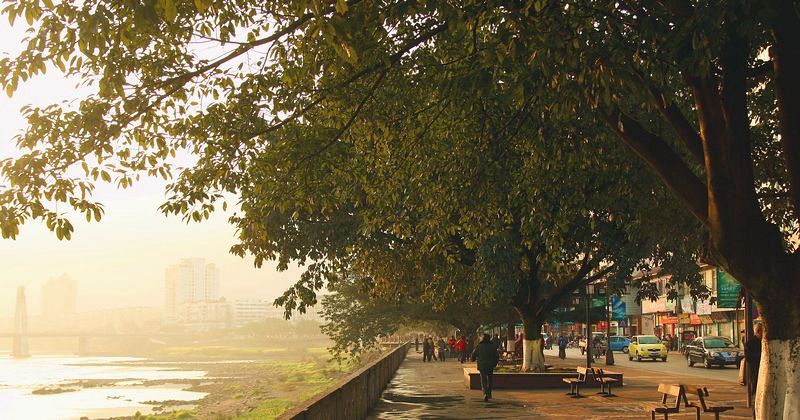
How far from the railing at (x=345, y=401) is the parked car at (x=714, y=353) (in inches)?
1060

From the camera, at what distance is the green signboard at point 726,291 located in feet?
109

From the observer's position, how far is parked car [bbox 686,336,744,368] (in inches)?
1754

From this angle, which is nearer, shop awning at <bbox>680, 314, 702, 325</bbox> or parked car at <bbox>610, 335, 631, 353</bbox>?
parked car at <bbox>610, 335, 631, 353</bbox>

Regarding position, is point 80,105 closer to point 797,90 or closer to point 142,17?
point 142,17

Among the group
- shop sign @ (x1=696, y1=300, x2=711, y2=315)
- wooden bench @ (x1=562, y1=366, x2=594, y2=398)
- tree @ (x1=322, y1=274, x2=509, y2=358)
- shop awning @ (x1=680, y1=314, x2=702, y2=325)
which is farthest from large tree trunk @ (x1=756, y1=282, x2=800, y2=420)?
shop awning @ (x1=680, y1=314, x2=702, y2=325)

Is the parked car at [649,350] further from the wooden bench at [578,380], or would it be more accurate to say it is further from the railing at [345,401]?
the railing at [345,401]

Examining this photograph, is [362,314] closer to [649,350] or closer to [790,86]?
[649,350]

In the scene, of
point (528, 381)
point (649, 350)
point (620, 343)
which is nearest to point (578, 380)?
point (528, 381)

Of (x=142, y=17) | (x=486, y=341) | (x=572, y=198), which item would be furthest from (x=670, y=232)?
(x=142, y=17)

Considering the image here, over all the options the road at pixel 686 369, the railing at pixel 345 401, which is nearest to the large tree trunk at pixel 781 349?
the railing at pixel 345 401

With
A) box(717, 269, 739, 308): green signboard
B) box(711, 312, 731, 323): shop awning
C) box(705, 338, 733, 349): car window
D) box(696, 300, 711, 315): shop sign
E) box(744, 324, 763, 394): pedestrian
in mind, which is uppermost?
box(717, 269, 739, 308): green signboard

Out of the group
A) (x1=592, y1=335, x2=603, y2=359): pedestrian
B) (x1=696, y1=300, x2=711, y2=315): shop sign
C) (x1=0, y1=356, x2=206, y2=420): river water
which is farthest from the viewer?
(x1=696, y1=300, x2=711, y2=315): shop sign

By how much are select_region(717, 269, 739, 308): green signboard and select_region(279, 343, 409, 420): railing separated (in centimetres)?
1615

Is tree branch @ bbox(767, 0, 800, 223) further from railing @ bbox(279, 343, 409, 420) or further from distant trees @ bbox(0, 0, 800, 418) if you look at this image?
railing @ bbox(279, 343, 409, 420)
